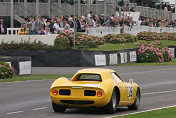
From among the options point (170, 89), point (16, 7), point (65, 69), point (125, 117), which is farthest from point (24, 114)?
point (16, 7)

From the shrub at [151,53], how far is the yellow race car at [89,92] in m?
24.2

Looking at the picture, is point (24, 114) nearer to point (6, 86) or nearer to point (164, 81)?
point (6, 86)

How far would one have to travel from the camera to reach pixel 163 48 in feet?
128

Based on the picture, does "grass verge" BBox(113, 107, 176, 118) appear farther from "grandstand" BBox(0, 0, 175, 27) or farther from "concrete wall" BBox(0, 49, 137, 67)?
"grandstand" BBox(0, 0, 175, 27)

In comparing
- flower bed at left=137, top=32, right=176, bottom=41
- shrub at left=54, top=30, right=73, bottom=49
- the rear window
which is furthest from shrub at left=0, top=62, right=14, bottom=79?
flower bed at left=137, top=32, right=176, bottom=41

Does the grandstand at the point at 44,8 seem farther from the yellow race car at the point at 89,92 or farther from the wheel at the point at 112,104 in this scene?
the wheel at the point at 112,104

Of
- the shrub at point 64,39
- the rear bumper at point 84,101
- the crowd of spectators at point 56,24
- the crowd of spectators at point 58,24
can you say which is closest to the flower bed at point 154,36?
the crowd of spectators at point 58,24

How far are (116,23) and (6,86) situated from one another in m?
24.1

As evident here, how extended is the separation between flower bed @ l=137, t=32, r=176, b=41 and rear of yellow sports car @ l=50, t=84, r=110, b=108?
36367 millimetres

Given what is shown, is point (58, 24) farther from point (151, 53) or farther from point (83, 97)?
point (83, 97)

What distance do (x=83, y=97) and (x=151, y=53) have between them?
25.7 meters

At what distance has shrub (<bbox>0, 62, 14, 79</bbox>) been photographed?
23.4 meters

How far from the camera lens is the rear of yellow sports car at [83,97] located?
40.2 ft

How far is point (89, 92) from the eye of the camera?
12367 mm
